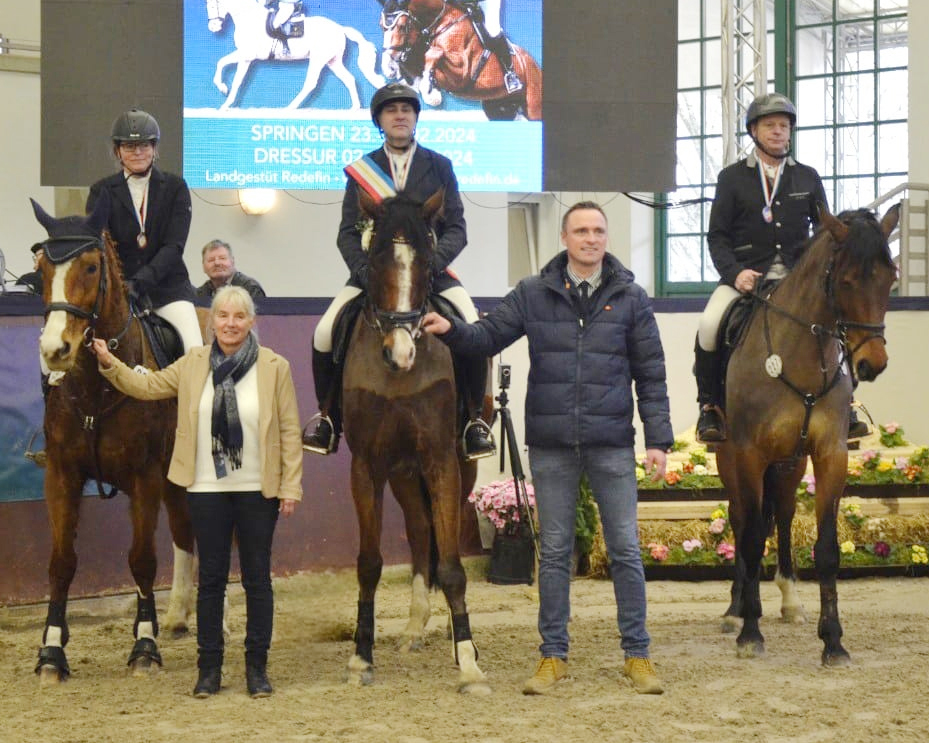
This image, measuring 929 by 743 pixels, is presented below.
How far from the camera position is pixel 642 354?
5.96m

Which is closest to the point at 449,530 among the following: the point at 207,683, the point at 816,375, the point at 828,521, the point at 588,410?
the point at 588,410

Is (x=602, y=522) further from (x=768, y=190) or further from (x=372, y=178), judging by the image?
(x=768, y=190)

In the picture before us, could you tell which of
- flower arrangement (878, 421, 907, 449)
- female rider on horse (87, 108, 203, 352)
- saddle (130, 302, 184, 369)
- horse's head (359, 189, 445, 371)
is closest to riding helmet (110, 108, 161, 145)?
female rider on horse (87, 108, 203, 352)

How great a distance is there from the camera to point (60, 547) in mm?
6492

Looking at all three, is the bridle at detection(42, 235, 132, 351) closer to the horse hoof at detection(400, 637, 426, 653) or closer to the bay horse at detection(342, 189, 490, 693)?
the bay horse at detection(342, 189, 490, 693)

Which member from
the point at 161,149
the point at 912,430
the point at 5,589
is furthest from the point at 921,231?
the point at 5,589

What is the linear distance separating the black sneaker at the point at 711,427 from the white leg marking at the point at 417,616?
65.6 inches

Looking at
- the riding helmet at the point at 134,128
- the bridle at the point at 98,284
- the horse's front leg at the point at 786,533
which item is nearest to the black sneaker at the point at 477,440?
the bridle at the point at 98,284

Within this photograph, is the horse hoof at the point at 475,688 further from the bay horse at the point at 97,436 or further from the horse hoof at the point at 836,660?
the horse hoof at the point at 836,660

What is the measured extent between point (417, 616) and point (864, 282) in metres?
2.74

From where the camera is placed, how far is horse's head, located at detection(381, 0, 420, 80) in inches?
449

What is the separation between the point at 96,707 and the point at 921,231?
37.2 feet

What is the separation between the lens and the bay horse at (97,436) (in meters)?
6.09

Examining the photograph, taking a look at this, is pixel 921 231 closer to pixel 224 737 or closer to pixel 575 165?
pixel 575 165
